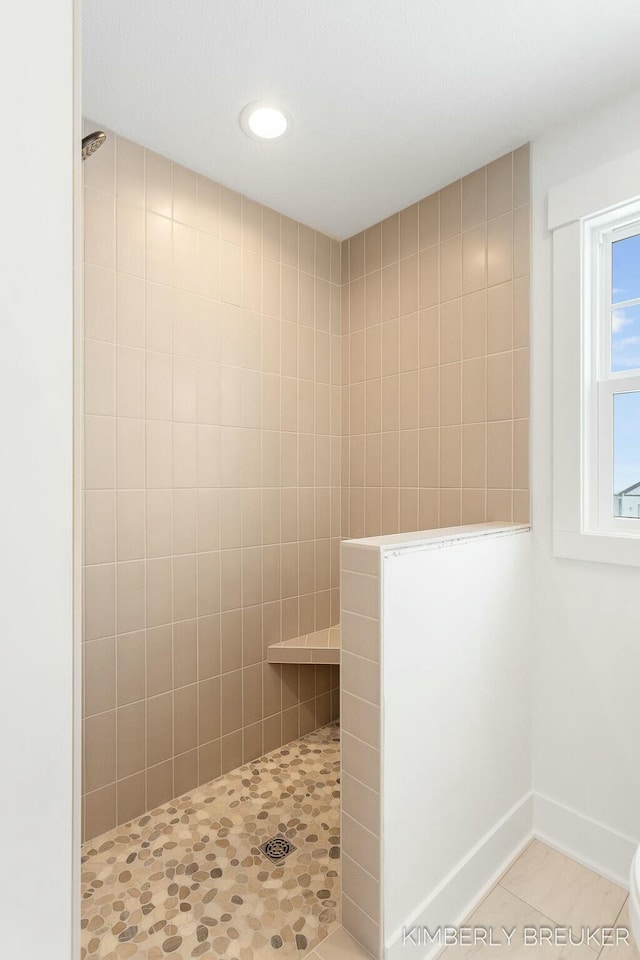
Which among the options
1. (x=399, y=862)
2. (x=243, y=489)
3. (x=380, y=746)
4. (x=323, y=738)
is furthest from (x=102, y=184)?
(x=323, y=738)

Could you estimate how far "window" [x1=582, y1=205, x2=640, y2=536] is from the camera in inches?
65.1

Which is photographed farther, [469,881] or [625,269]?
[625,269]

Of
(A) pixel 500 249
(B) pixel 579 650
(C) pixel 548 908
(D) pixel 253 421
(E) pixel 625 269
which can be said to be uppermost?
(A) pixel 500 249

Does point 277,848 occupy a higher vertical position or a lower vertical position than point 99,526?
lower

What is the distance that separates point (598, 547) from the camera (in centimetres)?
163

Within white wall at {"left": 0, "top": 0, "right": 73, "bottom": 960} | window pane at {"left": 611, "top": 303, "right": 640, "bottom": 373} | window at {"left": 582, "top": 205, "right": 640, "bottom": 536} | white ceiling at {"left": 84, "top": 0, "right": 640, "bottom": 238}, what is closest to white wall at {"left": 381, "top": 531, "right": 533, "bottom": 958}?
window at {"left": 582, "top": 205, "right": 640, "bottom": 536}

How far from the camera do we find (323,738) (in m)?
2.43

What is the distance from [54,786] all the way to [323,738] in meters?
2.02

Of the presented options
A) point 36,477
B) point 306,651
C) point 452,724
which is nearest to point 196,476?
point 306,651

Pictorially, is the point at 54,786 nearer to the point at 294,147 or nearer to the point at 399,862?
the point at 399,862

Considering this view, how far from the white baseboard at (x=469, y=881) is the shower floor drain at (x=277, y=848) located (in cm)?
48

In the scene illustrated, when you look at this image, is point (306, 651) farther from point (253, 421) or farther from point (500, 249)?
point (500, 249)

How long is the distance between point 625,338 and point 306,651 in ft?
5.70

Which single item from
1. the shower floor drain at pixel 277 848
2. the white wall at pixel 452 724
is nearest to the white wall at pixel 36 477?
the white wall at pixel 452 724
